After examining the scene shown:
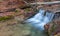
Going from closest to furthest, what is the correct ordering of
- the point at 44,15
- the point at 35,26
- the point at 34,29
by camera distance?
the point at 34,29 → the point at 35,26 → the point at 44,15

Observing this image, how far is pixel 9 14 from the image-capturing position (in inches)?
437

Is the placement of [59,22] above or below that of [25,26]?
above

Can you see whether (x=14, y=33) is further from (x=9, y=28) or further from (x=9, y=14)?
(x=9, y=14)

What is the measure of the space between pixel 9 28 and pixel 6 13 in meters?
2.91

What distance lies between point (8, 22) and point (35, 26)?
2076 millimetres

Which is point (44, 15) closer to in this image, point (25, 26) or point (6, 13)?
point (25, 26)

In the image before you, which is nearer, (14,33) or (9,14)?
(14,33)

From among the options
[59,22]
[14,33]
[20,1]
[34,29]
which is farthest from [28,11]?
[59,22]

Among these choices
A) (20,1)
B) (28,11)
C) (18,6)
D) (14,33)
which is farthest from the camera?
(20,1)

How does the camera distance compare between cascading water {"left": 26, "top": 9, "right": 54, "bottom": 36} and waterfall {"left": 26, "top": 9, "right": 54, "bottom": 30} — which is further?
waterfall {"left": 26, "top": 9, "right": 54, "bottom": 30}

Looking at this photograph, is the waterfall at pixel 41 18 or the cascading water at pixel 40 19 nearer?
the cascading water at pixel 40 19

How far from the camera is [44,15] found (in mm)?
10898

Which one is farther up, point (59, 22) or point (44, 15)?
point (59, 22)

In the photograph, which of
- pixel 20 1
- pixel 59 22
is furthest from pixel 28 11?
pixel 59 22
